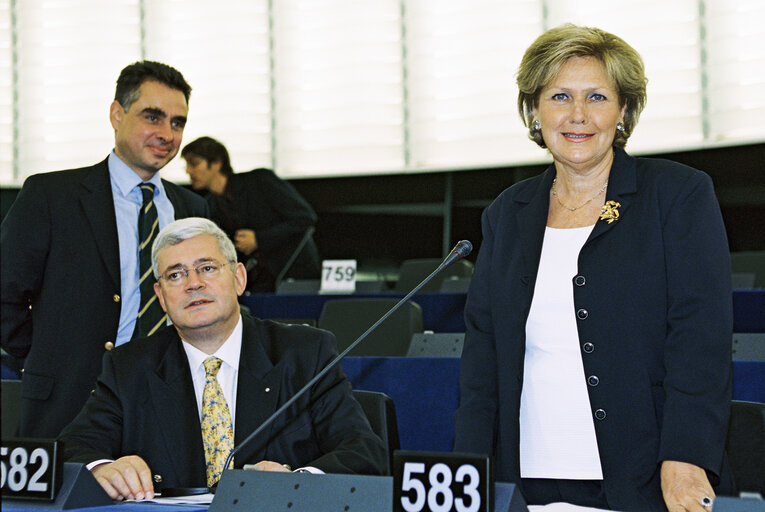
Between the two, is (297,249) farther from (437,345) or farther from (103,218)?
(103,218)

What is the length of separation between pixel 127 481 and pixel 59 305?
3.06 feet

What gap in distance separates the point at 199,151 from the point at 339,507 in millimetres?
5242

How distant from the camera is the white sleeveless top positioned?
74.4 inches

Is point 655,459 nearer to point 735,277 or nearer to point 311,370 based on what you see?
point 311,370

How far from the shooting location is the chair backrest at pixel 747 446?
2035 mm

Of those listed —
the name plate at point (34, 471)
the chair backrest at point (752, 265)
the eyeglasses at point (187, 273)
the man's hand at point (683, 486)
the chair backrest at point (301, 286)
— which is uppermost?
the eyeglasses at point (187, 273)

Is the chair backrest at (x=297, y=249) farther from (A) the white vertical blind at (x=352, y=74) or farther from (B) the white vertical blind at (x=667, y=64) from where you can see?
(B) the white vertical blind at (x=667, y=64)

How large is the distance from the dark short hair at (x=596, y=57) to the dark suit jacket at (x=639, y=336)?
12 cm

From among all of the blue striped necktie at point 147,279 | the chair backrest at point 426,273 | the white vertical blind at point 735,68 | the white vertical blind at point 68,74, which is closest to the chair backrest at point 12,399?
the blue striped necktie at point 147,279

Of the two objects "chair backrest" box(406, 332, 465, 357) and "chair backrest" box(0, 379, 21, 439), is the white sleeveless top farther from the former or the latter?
"chair backrest" box(0, 379, 21, 439)

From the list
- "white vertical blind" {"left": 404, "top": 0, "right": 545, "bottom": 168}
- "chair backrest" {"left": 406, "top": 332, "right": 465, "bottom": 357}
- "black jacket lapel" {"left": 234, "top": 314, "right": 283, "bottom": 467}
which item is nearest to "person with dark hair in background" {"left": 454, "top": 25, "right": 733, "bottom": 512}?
"black jacket lapel" {"left": 234, "top": 314, "right": 283, "bottom": 467}

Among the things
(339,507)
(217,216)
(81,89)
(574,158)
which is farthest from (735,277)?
(81,89)

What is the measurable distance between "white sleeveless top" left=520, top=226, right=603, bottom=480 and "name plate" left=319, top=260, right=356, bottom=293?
445cm

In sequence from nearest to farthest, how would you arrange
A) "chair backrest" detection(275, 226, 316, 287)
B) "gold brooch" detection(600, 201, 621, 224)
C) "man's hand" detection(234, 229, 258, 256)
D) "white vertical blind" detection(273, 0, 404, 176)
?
"gold brooch" detection(600, 201, 621, 224)
"man's hand" detection(234, 229, 258, 256)
"chair backrest" detection(275, 226, 316, 287)
"white vertical blind" detection(273, 0, 404, 176)
